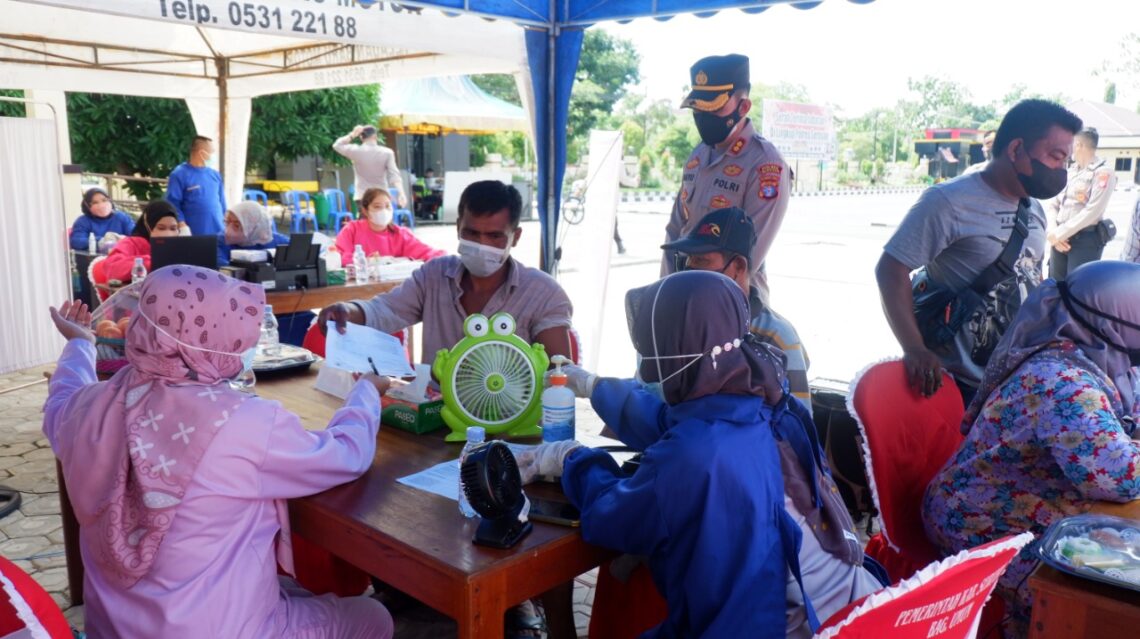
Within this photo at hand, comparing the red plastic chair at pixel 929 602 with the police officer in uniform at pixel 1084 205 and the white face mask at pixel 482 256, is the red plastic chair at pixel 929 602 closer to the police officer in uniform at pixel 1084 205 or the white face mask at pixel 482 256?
the white face mask at pixel 482 256

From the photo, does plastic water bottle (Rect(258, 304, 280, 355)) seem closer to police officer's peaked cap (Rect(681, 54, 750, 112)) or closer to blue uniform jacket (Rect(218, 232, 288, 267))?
police officer's peaked cap (Rect(681, 54, 750, 112))

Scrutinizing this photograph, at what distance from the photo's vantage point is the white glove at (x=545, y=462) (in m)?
1.93

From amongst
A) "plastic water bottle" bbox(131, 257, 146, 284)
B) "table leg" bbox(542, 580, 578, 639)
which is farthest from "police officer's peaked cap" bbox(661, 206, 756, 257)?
"plastic water bottle" bbox(131, 257, 146, 284)

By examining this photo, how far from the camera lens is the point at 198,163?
25.5 feet

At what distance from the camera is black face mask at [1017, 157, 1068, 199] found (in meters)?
2.75

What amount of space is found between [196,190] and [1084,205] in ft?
25.4

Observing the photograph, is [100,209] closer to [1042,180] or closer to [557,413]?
[557,413]

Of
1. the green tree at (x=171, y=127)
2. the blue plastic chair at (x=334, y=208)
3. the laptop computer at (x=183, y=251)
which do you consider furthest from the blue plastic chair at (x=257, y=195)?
the laptop computer at (x=183, y=251)

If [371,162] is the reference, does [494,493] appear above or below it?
below

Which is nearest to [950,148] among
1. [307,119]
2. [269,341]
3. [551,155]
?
[307,119]

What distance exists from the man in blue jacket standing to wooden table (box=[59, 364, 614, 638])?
6567 mm

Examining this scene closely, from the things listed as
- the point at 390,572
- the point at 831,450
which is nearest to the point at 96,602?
the point at 390,572

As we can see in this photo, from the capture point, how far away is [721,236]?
8.75 feet

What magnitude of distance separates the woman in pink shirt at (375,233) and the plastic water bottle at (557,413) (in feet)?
12.7
